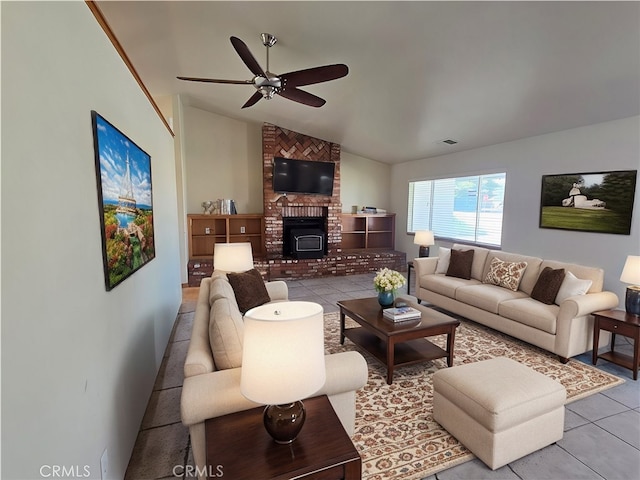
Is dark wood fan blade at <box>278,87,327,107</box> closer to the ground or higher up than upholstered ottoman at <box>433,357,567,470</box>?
higher up

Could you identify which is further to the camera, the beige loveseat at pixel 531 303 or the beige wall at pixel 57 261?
the beige loveseat at pixel 531 303

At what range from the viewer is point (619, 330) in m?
2.85

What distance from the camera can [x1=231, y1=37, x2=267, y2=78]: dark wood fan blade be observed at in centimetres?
253

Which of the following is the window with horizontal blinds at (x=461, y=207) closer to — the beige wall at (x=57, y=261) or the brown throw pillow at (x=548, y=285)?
the brown throw pillow at (x=548, y=285)

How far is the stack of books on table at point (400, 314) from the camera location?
2.96 m

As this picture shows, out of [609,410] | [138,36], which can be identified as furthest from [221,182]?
[609,410]

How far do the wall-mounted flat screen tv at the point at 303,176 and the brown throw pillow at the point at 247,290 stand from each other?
3.67m

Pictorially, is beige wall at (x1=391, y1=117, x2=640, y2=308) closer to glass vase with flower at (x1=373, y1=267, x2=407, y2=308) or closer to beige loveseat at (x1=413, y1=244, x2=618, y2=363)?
beige loveseat at (x1=413, y1=244, x2=618, y2=363)

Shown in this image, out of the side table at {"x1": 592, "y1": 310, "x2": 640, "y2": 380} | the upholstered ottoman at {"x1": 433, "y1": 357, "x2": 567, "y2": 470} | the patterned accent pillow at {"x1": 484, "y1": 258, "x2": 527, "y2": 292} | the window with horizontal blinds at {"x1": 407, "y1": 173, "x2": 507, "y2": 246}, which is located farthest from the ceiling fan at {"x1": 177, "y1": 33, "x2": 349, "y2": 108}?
the window with horizontal blinds at {"x1": 407, "y1": 173, "x2": 507, "y2": 246}

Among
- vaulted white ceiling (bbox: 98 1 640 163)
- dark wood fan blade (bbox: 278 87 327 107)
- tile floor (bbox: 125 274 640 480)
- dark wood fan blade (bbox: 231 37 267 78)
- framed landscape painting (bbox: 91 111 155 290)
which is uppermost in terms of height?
vaulted white ceiling (bbox: 98 1 640 163)

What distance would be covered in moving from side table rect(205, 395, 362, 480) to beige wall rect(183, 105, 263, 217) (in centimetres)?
600

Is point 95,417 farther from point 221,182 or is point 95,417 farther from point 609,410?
point 221,182

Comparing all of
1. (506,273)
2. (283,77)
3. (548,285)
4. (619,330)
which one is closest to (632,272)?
(619,330)

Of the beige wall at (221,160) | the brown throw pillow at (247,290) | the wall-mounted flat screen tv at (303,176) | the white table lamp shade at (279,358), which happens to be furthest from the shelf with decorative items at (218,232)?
the white table lamp shade at (279,358)
